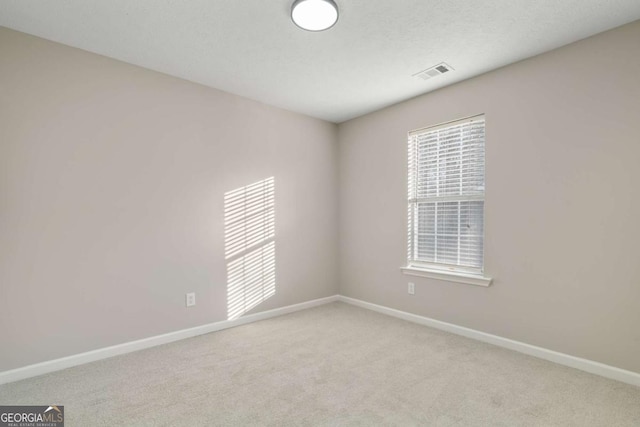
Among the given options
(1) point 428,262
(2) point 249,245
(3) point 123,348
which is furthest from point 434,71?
(3) point 123,348

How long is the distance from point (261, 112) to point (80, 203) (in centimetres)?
198

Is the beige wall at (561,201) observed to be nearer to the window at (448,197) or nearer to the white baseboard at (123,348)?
the window at (448,197)

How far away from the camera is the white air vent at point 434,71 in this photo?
8.96ft

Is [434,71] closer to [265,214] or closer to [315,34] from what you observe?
[315,34]

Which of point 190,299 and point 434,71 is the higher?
point 434,71

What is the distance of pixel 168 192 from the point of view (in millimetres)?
2898

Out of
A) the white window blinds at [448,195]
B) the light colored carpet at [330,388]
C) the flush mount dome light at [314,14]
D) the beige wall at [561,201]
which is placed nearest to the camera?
the light colored carpet at [330,388]

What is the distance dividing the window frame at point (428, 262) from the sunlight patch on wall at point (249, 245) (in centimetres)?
157

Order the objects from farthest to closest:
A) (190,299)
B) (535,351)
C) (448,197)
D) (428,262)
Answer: (428,262) < (448,197) < (190,299) < (535,351)

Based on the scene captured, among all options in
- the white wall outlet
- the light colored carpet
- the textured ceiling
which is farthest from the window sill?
the white wall outlet

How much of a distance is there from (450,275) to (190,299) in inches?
101

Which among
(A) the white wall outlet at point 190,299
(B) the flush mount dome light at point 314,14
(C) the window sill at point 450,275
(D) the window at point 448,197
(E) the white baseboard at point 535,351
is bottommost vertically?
(E) the white baseboard at point 535,351

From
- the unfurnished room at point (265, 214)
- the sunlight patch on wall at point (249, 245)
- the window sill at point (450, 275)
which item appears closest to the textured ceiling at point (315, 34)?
the unfurnished room at point (265, 214)

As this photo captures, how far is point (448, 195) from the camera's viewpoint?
3191mm
